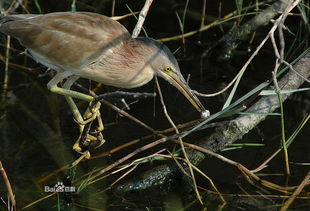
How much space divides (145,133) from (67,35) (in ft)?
3.50

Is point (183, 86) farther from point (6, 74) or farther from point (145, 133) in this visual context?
point (6, 74)

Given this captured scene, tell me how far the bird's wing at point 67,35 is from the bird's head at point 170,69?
28 cm

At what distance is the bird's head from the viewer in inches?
159

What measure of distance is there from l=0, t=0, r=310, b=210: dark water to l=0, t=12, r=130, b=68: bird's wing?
771mm

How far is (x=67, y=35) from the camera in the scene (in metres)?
4.24

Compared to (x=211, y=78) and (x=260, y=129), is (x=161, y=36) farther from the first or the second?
(x=260, y=129)

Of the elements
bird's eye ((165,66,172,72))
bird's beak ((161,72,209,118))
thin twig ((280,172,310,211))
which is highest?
bird's eye ((165,66,172,72))

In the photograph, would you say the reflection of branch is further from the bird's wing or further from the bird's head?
the bird's wing

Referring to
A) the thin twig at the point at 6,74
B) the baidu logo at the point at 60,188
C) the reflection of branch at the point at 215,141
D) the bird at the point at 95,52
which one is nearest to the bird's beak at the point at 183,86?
the bird at the point at 95,52

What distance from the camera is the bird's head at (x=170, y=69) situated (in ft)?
13.3

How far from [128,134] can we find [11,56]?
75.1 inches

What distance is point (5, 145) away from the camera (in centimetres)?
471

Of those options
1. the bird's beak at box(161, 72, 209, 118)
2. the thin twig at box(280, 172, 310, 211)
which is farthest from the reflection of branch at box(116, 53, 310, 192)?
the thin twig at box(280, 172, 310, 211)

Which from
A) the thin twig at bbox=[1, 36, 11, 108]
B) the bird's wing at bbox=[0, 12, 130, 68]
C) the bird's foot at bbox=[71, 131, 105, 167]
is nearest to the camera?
the bird's foot at bbox=[71, 131, 105, 167]
